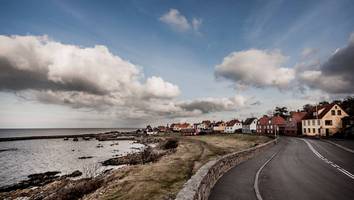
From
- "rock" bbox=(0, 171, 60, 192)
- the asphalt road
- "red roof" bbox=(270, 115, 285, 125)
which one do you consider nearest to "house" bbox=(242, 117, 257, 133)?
"red roof" bbox=(270, 115, 285, 125)

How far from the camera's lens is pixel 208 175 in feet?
40.2

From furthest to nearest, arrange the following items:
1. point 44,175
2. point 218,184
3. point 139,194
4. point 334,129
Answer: point 334,129, point 44,175, point 218,184, point 139,194

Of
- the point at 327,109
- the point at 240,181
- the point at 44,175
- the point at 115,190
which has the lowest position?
the point at 44,175

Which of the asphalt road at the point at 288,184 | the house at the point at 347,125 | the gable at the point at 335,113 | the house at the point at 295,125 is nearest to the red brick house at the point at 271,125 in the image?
the house at the point at 295,125

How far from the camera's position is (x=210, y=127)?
17350cm

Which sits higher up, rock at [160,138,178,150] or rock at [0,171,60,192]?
rock at [160,138,178,150]

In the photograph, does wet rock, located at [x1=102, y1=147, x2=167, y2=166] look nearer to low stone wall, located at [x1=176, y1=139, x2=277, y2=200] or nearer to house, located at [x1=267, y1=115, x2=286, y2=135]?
low stone wall, located at [x1=176, y1=139, x2=277, y2=200]

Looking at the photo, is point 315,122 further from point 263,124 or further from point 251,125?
point 251,125

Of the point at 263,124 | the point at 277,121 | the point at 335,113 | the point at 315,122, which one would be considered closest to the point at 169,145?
the point at 315,122

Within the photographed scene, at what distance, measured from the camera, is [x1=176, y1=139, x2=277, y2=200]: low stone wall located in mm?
8666

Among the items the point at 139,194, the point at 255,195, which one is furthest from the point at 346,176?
the point at 139,194

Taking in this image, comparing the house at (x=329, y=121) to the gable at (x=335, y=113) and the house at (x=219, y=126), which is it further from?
the house at (x=219, y=126)

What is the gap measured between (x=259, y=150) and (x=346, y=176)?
15025 mm

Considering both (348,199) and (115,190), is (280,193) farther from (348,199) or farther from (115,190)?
(115,190)
